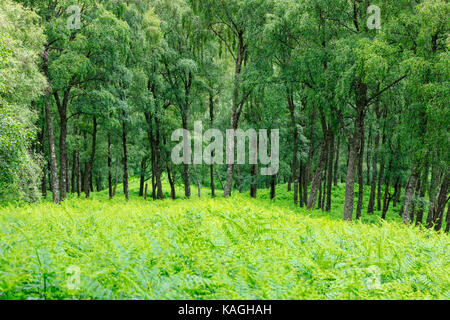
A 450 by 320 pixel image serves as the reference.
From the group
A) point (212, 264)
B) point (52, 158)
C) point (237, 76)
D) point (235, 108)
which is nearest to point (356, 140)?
point (235, 108)

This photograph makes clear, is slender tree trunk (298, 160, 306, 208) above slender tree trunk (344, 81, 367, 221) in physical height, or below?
below

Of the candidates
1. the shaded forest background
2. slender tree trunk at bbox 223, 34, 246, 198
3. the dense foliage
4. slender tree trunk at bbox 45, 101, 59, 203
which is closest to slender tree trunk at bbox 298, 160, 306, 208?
the shaded forest background

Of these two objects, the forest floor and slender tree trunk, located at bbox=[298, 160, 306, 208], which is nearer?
the forest floor

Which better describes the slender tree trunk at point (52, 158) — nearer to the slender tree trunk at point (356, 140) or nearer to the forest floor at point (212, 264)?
the forest floor at point (212, 264)

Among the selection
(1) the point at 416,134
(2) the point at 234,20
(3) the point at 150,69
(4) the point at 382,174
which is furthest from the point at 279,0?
(4) the point at 382,174

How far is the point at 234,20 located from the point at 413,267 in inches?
663

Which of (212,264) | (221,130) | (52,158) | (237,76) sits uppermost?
(237,76)

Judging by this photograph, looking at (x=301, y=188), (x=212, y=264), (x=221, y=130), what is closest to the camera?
(x=212, y=264)

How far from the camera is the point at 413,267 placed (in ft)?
14.2

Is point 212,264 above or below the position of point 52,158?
below

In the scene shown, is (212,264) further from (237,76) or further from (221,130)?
(221,130)

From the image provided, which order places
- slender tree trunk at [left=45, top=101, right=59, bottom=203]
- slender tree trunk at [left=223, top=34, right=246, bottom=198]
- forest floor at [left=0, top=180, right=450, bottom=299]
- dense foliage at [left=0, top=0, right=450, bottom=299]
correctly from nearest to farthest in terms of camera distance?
forest floor at [left=0, top=180, right=450, bottom=299] < dense foliage at [left=0, top=0, right=450, bottom=299] < slender tree trunk at [left=45, top=101, right=59, bottom=203] < slender tree trunk at [left=223, top=34, right=246, bottom=198]

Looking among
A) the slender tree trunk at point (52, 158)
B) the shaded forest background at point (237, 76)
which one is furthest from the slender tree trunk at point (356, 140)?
the slender tree trunk at point (52, 158)

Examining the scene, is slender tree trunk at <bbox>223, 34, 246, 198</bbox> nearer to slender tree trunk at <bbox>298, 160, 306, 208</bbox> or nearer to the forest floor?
slender tree trunk at <bbox>298, 160, 306, 208</bbox>
